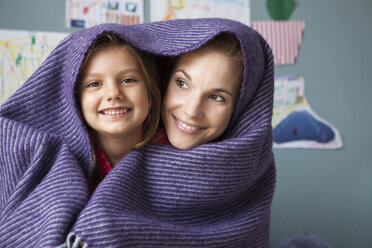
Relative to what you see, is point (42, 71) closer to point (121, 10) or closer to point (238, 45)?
point (238, 45)

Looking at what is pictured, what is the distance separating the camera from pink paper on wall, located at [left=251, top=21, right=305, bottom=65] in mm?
1741

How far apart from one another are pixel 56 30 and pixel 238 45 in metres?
0.97

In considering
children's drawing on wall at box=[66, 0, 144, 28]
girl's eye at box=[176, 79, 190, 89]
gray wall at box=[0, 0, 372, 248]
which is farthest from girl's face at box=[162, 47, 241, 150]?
gray wall at box=[0, 0, 372, 248]

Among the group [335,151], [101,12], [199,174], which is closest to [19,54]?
[101,12]

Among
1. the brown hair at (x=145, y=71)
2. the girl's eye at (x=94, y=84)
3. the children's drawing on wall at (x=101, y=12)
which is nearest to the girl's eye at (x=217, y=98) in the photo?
the brown hair at (x=145, y=71)

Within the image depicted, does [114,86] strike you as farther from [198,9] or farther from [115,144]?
[198,9]

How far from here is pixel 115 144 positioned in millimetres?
974

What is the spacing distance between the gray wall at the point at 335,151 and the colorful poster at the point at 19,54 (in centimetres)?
107

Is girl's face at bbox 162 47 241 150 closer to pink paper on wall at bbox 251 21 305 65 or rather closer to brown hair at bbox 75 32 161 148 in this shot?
brown hair at bbox 75 32 161 148

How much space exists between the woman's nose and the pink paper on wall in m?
0.98

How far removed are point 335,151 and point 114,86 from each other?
52.3 inches

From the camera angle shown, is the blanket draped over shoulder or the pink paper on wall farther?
the pink paper on wall

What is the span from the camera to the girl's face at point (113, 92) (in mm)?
857

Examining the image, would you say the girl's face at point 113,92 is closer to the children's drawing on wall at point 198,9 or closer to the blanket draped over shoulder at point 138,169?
the blanket draped over shoulder at point 138,169
